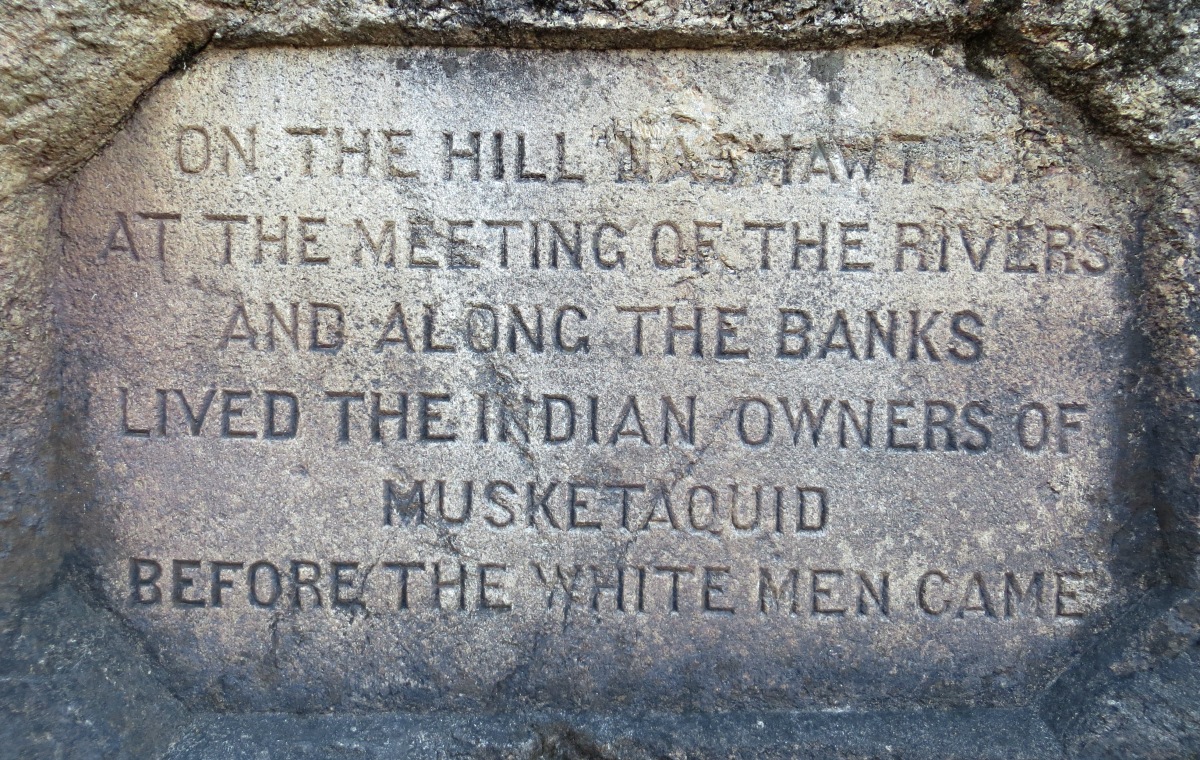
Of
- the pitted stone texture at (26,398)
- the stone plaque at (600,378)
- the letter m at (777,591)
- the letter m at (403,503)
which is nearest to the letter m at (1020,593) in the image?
the stone plaque at (600,378)

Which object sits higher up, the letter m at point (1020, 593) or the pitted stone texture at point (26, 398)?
the pitted stone texture at point (26, 398)

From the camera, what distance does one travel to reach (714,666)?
5.95ft

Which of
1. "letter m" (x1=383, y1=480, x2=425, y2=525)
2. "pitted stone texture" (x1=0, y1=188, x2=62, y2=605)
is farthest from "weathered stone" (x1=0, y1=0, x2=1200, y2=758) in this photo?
"letter m" (x1=383, y1=480, x2=425, y2=525)

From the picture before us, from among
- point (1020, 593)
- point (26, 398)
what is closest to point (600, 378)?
point (1020, 593)

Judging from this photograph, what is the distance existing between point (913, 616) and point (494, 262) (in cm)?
126

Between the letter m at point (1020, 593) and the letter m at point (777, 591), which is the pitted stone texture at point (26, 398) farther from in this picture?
the letter m at point (1020, 593)

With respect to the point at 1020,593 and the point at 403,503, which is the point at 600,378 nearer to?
the point at 403,503

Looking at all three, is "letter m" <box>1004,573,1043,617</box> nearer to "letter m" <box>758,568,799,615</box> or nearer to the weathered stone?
the weathered stone

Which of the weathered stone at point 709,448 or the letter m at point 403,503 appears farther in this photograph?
the letter m at point 403,503

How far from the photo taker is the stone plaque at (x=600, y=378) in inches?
68.6

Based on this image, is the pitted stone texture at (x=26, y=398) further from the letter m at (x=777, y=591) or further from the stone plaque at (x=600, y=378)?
the letter m at (x=777, y=591)

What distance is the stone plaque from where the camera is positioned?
1.74m

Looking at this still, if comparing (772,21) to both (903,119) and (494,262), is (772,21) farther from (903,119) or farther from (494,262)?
(494,262)

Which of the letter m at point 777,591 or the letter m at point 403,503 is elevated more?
the letter m at point 403,503
